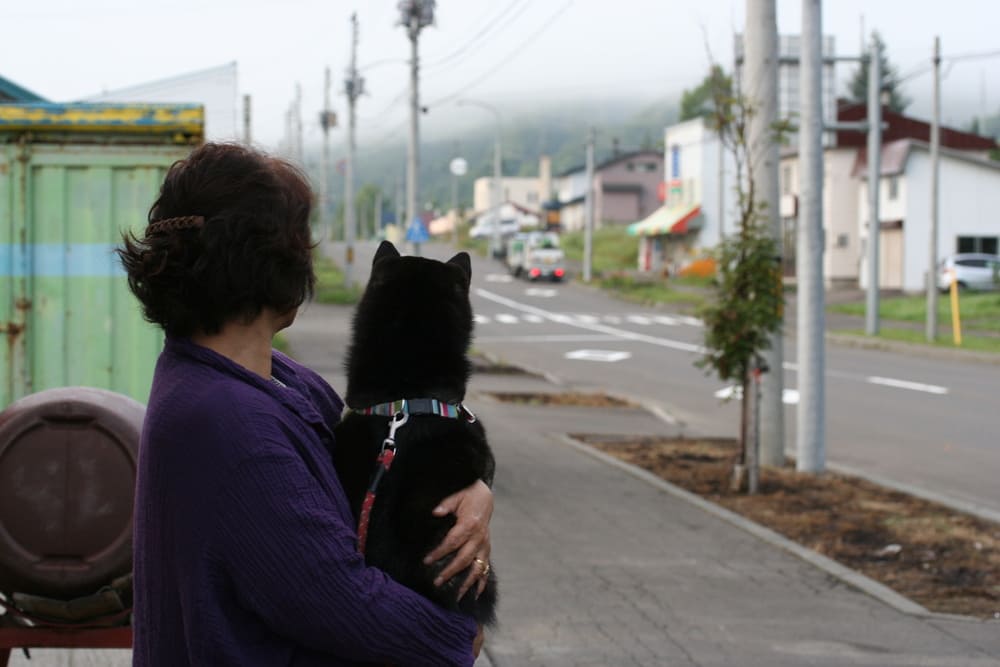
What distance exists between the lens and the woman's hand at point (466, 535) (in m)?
2.04

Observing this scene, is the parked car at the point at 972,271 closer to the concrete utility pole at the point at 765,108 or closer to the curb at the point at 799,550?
the concrete utility pole at the point at 765,108

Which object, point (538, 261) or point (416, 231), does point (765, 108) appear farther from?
point (538, 261)

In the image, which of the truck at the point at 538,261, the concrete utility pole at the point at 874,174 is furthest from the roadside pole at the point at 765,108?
the truck at the point at 538,261

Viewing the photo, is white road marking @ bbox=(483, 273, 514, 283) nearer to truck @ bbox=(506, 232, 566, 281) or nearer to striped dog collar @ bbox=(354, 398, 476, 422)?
truck @ bbox=(506, 232, 566, 281)

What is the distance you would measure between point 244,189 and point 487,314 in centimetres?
4078

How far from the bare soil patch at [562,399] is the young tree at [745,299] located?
293 inches

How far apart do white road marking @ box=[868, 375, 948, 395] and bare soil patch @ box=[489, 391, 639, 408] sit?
16.5ft

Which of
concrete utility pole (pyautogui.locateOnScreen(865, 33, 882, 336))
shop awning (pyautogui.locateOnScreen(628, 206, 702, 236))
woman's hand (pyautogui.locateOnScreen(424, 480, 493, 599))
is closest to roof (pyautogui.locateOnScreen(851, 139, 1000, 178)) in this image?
shop awning (pyautogui.locateOnScreen(628, 206, 702, 236))

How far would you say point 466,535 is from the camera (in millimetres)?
2047

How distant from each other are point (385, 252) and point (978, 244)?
5362 centimetres

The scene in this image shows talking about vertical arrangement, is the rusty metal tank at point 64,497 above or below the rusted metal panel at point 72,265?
below

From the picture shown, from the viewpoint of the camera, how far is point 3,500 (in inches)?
153

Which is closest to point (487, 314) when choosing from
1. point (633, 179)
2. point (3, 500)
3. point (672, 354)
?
point (672, 354)

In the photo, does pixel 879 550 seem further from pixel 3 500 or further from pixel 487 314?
pixel 487 314
